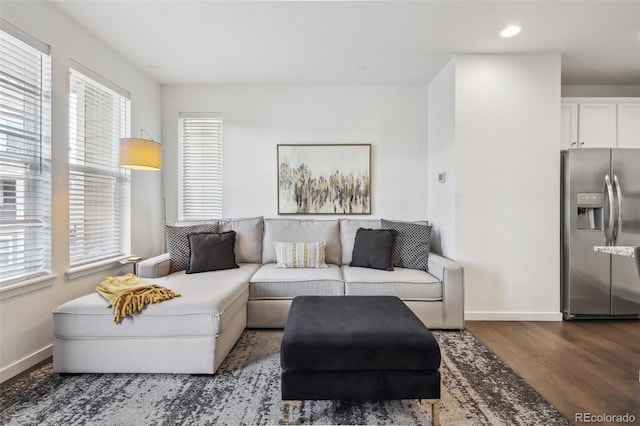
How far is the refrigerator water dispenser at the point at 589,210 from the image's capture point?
118 inches

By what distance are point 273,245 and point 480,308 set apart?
2.24m

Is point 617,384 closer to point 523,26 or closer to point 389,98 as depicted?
point 523,26

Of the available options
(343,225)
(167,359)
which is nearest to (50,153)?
(167,359)

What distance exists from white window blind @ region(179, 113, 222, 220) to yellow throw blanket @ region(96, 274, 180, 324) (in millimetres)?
1719

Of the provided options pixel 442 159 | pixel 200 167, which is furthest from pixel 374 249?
pixel 200 167

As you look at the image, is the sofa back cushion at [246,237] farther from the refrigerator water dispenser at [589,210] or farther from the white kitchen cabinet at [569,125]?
the white kitchen cabinet at [569,125]

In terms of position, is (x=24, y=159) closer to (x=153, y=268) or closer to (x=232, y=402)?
(x=153, y=268)

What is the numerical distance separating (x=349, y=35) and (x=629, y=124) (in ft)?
10.5

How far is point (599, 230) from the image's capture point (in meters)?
3.00

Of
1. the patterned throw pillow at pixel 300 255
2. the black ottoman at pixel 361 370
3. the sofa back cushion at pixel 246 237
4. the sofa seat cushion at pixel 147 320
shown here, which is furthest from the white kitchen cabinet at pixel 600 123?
the sofa seat cushion at pixel 147 320

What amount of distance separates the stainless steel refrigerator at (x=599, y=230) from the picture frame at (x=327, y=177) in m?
2.05

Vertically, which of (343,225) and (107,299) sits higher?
(343,225)

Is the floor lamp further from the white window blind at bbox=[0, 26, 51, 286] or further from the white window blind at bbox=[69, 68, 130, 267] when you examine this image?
the white window blind at bbox=[0, 26, 51, 286]

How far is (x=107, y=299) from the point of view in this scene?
2.07m
